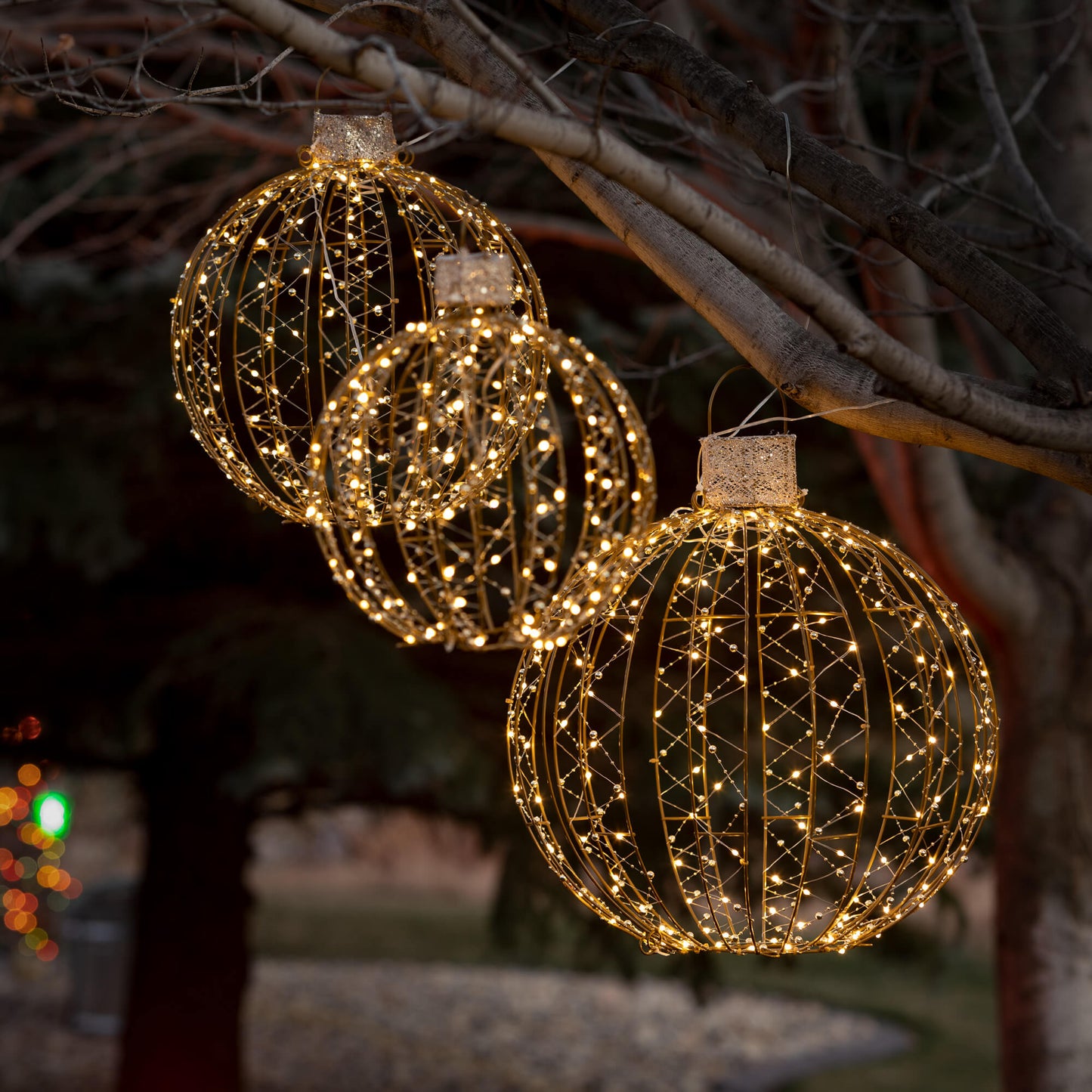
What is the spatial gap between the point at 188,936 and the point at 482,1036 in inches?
107

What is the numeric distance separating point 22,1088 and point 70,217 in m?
4.34

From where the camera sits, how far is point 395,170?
6.08 ft

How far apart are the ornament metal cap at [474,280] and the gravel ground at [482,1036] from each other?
19.4ft

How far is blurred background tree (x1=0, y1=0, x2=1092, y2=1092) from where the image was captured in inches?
68.5

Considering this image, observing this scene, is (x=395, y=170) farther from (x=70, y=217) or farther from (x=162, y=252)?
(x=70, y=217)

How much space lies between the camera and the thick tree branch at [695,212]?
1248 millimetres

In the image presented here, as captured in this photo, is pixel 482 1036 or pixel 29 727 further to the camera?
pixel 482 1036

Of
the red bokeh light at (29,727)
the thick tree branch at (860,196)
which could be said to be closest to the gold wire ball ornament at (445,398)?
the thick tree branch at (860,196)

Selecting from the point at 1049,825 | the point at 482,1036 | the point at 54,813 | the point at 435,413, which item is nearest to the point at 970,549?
the point at 1049,825

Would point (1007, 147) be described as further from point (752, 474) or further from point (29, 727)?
point (29, 727)

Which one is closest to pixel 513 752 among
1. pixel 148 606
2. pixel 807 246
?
pixel 807 246

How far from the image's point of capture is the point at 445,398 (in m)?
2.12

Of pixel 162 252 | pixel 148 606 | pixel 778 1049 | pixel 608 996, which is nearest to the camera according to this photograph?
pixel 162 252

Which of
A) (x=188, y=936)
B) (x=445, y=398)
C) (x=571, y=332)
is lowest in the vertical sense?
(x=188, y=936)
